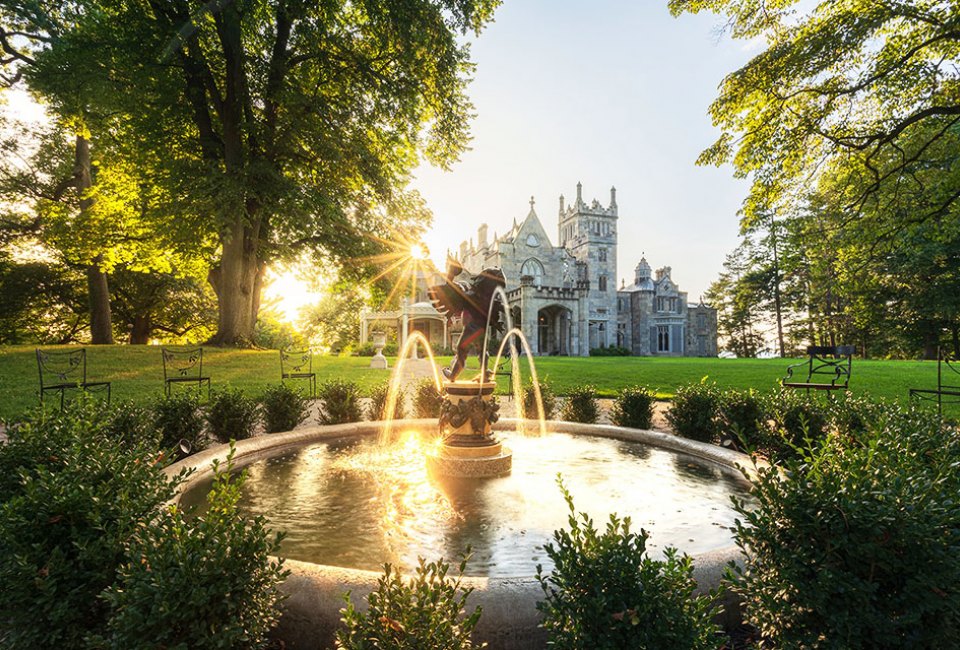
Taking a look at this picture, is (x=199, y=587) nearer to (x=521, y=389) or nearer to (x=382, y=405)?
(x=382, y=405)

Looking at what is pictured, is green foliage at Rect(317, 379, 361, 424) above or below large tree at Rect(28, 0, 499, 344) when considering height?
below

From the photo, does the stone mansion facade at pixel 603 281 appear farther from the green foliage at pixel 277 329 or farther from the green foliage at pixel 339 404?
the green foliage at pixel 339 404

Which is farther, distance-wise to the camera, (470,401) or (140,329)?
(140,329)

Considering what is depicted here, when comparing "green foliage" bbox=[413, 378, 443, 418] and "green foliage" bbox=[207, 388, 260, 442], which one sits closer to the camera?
"green foliage" bbox=[207, 388, 260, 442]

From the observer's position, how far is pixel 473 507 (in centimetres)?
Answer: 464

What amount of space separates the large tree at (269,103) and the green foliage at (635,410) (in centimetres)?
1258

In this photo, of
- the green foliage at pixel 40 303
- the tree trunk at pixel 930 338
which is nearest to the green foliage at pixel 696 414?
the green foliage at pixel 40 303

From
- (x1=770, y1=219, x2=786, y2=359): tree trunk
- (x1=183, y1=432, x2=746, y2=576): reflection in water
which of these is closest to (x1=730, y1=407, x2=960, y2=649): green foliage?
(x1=183, y1=432, x2=746, y2=576): reflection in water

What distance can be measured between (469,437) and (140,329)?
35.3 metres

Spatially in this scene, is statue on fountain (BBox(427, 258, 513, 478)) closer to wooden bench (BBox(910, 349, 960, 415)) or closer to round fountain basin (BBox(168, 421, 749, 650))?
round fountain basin (BBox(168, 421, 749, 650))

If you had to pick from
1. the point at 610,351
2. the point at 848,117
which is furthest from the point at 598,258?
the point at 848,117

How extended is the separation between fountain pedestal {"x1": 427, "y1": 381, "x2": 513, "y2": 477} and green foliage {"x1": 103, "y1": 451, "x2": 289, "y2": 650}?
371cm

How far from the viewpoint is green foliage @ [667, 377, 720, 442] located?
7566 mm

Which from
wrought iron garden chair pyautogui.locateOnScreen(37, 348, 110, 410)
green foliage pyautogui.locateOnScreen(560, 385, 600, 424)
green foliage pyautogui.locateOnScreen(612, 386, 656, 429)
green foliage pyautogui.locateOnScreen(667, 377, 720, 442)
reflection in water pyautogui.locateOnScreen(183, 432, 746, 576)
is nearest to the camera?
reflection in water pyautogui.locateOnScreen(183, 432, 746, 576)
